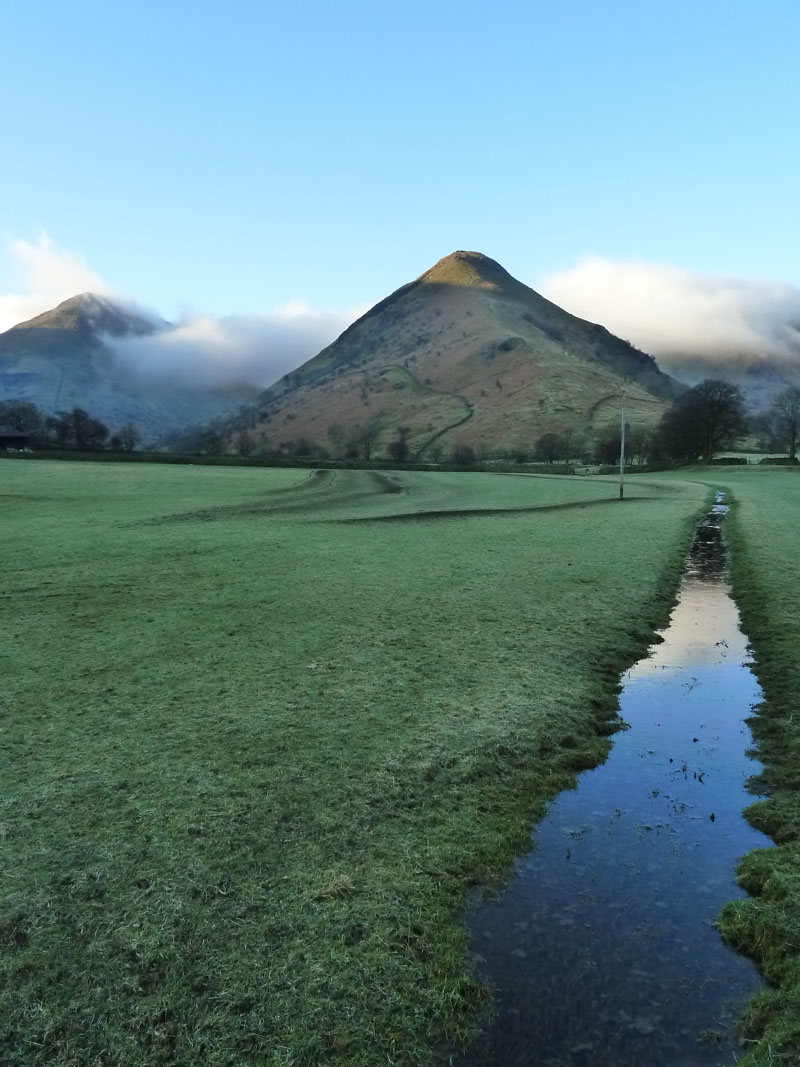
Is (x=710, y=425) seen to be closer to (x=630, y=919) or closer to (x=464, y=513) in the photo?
(x=464, y=513)

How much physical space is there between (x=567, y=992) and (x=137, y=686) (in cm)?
897

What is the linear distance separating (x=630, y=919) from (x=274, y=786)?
4334 millimetres

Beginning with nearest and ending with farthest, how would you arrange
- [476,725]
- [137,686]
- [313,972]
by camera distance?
[313,972], [476,725], [137,686]

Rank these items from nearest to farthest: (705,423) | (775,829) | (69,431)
A: (775,829) → (705,423) → (69,431)

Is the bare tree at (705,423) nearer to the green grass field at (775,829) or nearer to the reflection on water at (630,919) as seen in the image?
the green grass field at (775,829)

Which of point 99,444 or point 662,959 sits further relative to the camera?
point 99,444

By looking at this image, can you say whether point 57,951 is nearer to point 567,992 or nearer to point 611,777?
point 567,992

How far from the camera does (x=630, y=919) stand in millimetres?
6586

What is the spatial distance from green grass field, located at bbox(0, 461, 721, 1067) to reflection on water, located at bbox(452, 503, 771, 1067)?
0.38 m

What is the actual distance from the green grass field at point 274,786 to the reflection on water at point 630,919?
381 mm

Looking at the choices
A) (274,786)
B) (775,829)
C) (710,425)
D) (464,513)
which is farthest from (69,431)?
(775,829)

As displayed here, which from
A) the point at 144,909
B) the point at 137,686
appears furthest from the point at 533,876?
the point at 137,686

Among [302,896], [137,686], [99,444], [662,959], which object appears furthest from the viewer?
[99,444]

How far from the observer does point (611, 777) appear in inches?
376
